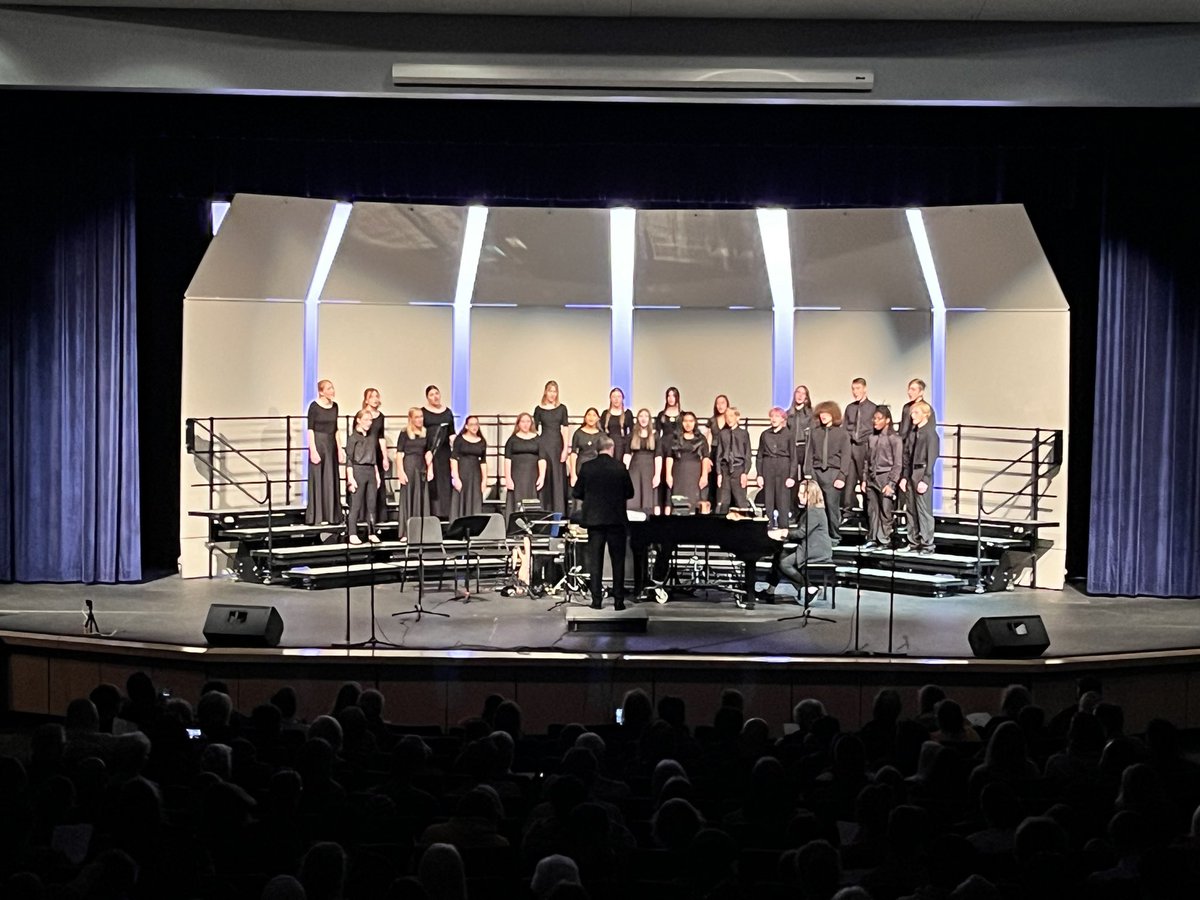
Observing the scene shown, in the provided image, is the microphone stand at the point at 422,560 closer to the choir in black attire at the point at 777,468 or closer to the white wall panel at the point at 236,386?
the white wall panel at the point at 236,386

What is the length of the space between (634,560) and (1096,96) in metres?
4.77

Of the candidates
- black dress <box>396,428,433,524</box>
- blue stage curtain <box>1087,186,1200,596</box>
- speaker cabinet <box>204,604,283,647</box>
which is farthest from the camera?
black dress <box>396,428,433,524</box>

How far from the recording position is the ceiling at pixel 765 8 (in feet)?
32.9

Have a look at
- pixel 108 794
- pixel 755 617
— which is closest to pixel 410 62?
pixel 755 617

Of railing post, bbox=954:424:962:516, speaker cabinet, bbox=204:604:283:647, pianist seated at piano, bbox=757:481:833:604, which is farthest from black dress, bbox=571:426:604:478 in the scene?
speaker cabinet, bbox=204:604:283:647

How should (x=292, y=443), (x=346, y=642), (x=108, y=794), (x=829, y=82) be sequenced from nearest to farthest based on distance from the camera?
1. (x=108, y=794)
2. (x=346, y=642)
3. (x=829, y=82)
4. (x=292, y=443)

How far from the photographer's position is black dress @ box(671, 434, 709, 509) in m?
12.6

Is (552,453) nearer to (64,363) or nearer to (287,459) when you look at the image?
(287,459)

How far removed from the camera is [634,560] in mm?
11148

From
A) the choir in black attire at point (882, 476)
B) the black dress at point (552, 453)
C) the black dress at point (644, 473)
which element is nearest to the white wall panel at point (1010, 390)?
the choir in black attire at point (882, 476)

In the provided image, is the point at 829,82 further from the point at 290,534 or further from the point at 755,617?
the point at 290,534

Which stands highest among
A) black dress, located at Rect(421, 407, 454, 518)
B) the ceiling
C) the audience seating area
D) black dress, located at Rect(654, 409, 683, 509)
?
the ceiling

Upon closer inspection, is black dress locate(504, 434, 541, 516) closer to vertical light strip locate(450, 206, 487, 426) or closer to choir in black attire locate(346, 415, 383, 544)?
choir in black attire locate(346, 415, 383, 544)

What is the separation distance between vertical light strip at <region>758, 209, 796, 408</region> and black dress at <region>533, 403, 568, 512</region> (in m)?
2.68
